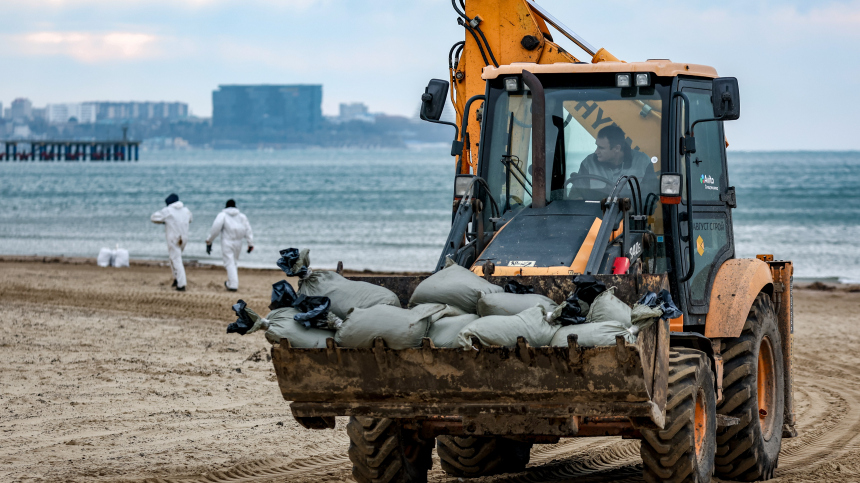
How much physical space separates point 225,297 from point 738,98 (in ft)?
42.1

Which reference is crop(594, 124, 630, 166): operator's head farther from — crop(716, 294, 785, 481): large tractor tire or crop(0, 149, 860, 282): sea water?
crop(0, 149, 860, 282): sea water

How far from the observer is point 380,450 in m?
6.16

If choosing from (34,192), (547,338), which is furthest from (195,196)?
(547,338)

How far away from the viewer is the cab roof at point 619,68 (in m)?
6.82

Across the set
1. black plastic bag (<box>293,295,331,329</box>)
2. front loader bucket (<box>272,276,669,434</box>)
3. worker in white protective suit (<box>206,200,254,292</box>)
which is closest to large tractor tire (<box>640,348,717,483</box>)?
front loader bucket (<box>272,276,669,434</box>)

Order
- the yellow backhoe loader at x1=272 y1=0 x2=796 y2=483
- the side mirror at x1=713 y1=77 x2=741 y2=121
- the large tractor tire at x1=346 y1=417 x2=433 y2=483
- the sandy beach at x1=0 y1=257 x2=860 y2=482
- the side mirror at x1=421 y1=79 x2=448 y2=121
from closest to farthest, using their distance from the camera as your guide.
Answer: the yellow backhoe loader at x1=272 y1=0 x2=796 y2=483 < the large tractor tire at x1=346 y1=417 x2=433 y2=483 < the side mirror at x1=713 y1=77 x2=741 y2=121 < the sandy beach at x1=0 y1=257 x2=860 y2=482 < the side mirror at x1=421 y1=79 x2=448 y2=121

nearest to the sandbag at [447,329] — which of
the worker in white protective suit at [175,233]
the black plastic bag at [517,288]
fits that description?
the black plastic bag at [517,288]

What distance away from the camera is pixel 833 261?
2928 cm

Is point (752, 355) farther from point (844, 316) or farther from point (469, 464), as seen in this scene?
point (844, 316)

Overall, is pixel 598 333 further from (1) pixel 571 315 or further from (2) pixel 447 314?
(2) pixel 447 314

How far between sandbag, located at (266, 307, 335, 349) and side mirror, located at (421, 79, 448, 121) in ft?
8.53

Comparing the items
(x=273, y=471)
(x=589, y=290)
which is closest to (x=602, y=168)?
(x=589, y=290)

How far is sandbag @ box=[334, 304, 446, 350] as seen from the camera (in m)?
5.22

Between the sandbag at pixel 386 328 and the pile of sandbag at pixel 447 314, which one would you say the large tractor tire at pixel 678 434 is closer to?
the pile of sandbag at pixel 447 314
